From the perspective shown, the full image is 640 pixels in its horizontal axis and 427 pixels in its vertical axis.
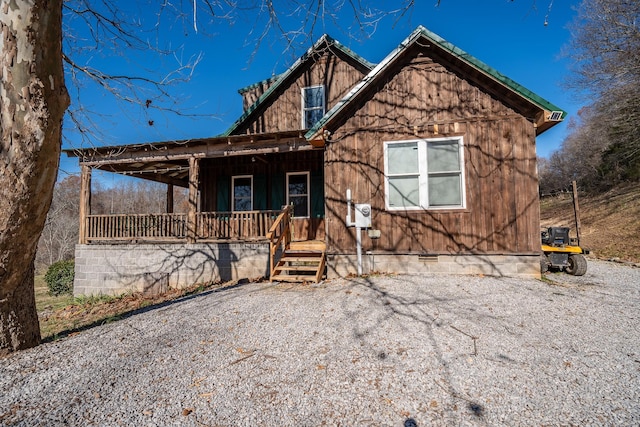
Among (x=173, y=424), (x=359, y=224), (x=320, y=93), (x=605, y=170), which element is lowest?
(x=173, y=424)

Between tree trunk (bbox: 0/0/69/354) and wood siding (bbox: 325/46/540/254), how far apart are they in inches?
209

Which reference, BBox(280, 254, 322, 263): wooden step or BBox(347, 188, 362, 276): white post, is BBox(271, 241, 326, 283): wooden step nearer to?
BBox(280, 254, 322, 263): wooden step

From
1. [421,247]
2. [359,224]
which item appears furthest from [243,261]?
[421,247]

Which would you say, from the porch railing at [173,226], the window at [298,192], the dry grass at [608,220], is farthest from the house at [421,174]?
the dry grass at [608,220]

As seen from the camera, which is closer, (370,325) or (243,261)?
(370,325)

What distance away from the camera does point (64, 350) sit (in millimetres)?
3938

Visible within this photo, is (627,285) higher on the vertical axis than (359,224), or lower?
lower

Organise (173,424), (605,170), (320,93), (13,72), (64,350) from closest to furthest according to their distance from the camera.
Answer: (173,424)
(13,72)
(64,350)
(320,93)
(605,170)

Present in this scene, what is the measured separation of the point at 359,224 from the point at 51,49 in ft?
19.1

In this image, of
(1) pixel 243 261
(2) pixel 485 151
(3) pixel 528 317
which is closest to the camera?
(3) pixel 528 317

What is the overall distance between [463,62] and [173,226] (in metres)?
9.46

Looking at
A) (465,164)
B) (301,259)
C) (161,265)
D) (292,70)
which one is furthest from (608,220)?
(161,265)

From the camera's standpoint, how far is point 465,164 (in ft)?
22.9

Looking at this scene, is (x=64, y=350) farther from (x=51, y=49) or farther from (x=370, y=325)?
(x=370, y=325)
